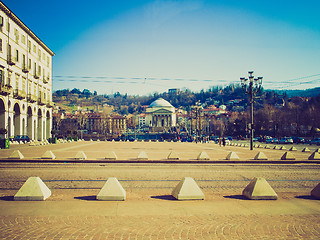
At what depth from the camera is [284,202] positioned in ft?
29.1

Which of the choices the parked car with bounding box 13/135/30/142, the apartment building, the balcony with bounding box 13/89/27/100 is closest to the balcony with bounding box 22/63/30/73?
the apartment building

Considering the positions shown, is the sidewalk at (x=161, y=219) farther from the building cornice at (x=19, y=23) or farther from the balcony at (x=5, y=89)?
the building cornice at (x=19, y=23)

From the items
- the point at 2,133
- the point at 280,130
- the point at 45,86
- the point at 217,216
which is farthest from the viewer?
the point at 280,130

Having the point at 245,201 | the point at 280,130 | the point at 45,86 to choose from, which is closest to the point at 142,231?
the point at 245,201

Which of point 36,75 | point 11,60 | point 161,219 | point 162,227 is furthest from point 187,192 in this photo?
point 36,75

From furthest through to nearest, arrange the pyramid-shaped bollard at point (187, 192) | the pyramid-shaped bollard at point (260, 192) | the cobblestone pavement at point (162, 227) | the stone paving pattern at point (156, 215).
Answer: the pyramid-shaped bollard at point (260, 192), the pyramid-shaped bollard at point (187, 192), the stone paving pattern at point (156, 215), the cobblestone pavement at point (162, 227)

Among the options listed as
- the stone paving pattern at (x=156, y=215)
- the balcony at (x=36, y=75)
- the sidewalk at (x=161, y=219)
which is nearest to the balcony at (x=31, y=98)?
the balcony at (x=36, y=75)

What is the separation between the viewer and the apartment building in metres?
45.2

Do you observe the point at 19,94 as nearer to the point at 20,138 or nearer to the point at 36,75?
the point at 20,138

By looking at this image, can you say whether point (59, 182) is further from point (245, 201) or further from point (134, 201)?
point (245, 201)

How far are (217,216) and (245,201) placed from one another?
2045mm

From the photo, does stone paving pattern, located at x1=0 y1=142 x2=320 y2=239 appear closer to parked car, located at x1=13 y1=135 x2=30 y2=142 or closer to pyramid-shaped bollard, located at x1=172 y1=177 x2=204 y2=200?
pyramid-shaped bollard, located at x1=172 y1=177 x2=204 y2=200

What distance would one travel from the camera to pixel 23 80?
5369 cm

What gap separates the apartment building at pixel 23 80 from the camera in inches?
1781
